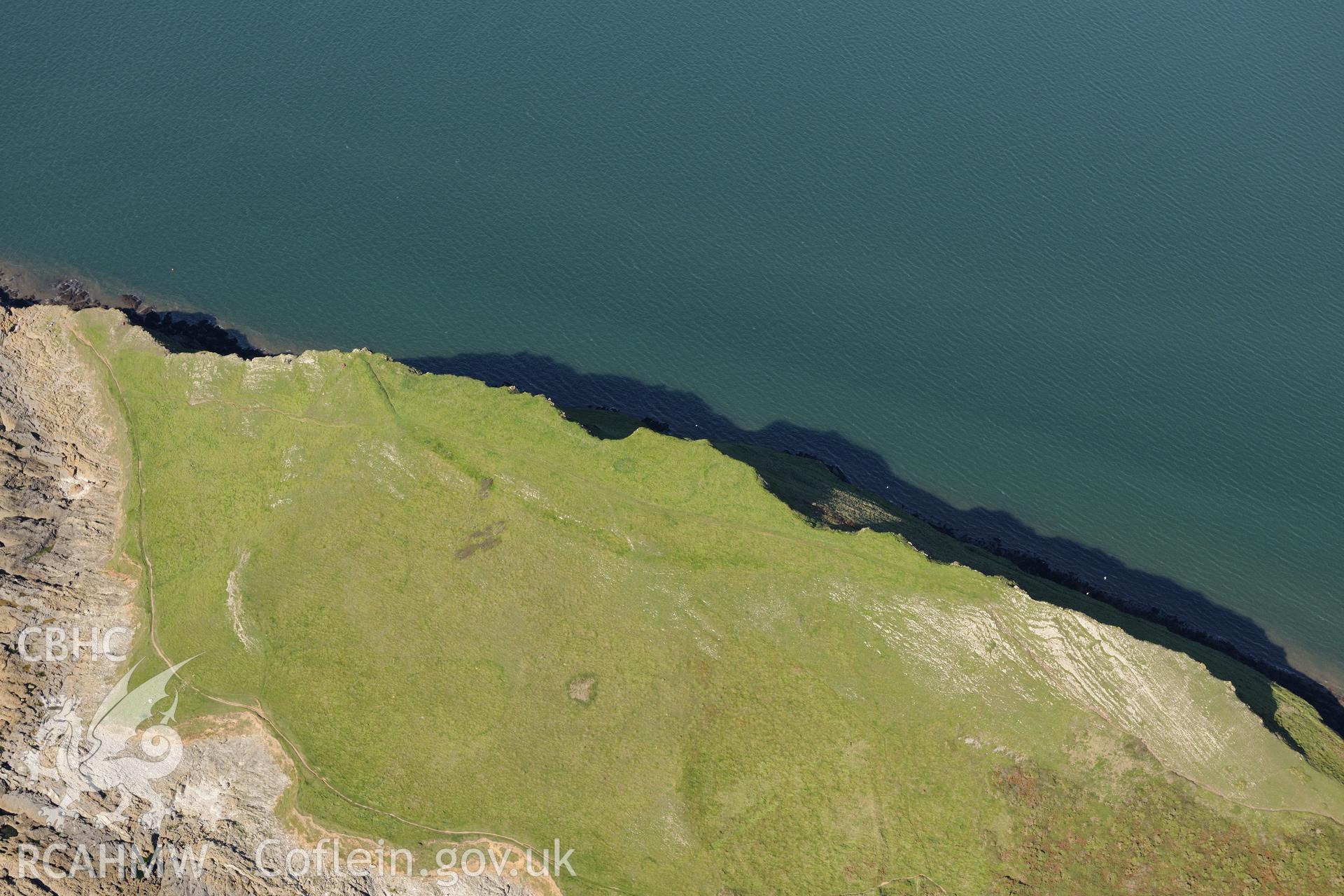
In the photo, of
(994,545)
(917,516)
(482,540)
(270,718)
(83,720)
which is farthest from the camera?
(917,516)

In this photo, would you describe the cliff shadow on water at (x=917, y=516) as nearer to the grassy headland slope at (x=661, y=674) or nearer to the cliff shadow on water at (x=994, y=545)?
the cliff shadow on water at (x=994, y=545)

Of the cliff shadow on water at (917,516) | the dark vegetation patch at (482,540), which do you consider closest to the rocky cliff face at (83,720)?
the cliff shadow on water at (917,516)

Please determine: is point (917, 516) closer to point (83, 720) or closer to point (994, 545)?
point (994, 545)

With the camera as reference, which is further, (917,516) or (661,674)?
(917,516)

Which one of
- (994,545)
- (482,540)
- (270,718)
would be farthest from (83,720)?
(994,545)

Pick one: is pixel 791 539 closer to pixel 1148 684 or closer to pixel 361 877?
pixel 1148 684

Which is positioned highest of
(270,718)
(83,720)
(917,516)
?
(917,516)
